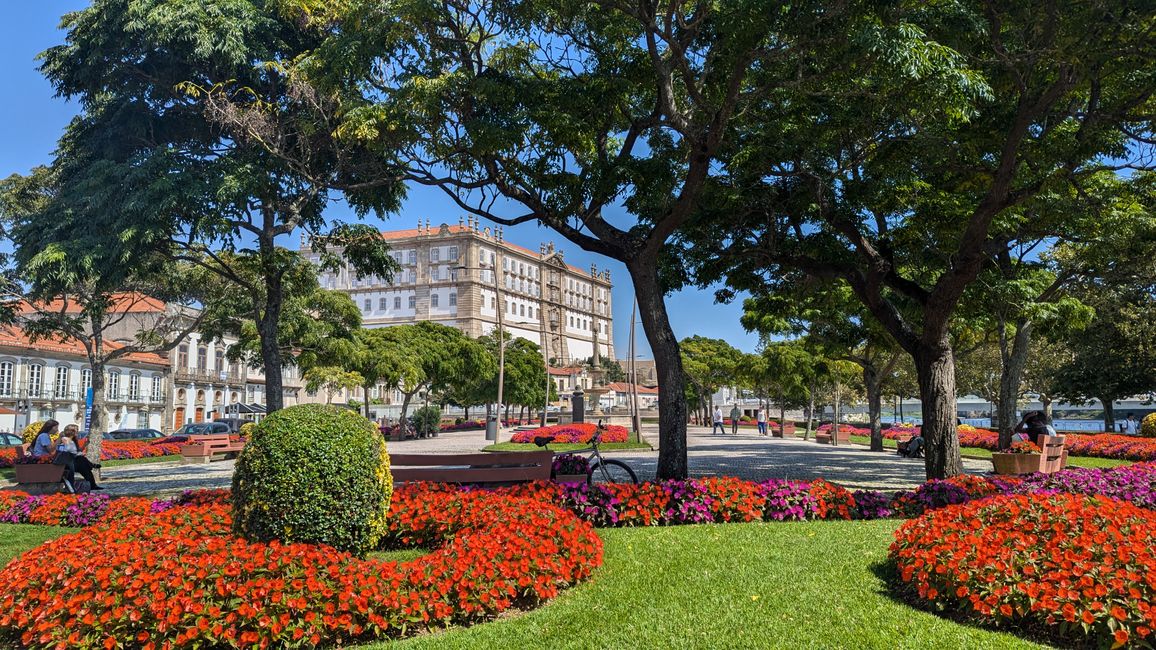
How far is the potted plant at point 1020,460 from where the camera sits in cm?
1321

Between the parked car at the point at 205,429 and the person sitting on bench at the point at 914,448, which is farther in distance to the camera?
the parked car at the point at 205,429

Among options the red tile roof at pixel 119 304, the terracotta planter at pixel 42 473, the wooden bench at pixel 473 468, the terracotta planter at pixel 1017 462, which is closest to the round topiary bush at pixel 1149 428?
the terracotta planter at pixel 1017 462

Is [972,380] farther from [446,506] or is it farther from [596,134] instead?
[446,506]

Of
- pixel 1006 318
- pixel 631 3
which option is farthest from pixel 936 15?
pixel 1006 318

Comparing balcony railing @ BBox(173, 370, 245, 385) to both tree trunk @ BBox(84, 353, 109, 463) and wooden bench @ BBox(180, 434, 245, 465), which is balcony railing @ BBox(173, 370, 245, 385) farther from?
tree trunk @ BBox(84, 353, 109, 463)

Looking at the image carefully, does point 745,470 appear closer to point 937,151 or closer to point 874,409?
point 937,151

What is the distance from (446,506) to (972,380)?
47.9 meters

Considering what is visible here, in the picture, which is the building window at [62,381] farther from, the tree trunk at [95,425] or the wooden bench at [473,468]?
the wooden bench at [473,468]

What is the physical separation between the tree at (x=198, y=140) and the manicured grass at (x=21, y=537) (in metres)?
4.89

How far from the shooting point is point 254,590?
4.85 meters

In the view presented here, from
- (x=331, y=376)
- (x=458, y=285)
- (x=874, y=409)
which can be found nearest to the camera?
(x=874, y=409)

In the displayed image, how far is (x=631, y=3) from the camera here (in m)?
9.55

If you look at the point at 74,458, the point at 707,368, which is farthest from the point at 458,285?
the point at 74,458

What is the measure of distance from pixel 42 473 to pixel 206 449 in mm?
11726
